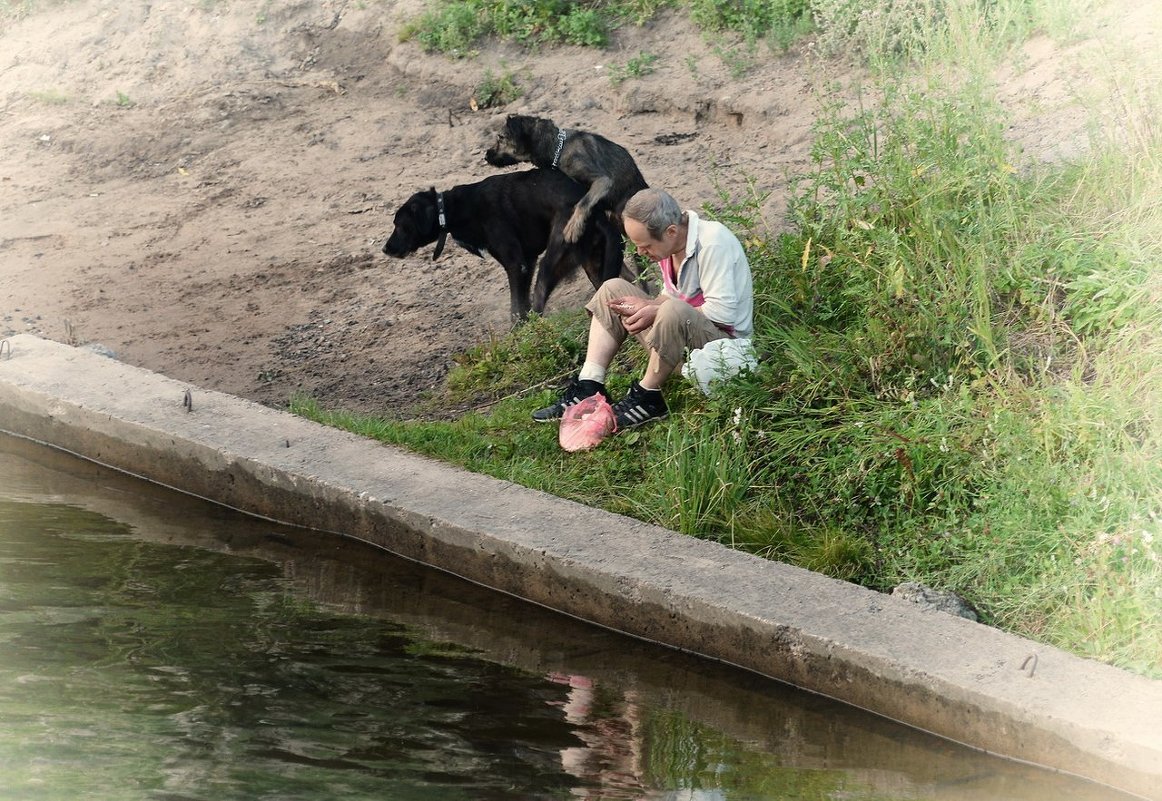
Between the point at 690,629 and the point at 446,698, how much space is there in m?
0.91

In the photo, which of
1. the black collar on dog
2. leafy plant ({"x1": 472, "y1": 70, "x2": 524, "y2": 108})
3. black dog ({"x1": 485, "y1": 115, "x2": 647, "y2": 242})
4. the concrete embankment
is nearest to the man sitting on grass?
the concrete embankment

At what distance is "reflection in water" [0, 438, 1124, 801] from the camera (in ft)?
13.2

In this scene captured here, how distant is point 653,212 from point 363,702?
2550 mm

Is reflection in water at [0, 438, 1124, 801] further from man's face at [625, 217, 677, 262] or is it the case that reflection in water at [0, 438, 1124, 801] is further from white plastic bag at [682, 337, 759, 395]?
man's face at [625, 217, 677, 262]

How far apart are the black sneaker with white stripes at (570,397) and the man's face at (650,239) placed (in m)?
0.69

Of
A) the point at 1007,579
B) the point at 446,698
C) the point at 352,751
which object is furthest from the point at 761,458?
the point at 352,751

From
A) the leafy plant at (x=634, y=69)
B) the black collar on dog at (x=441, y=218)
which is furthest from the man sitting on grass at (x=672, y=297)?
the leafy plant at (x=634, y=69)

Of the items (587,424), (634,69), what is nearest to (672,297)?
(587,424)

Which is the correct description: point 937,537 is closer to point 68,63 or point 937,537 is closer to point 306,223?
point 306,223

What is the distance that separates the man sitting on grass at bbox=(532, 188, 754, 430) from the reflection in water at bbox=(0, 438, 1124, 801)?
4.43 ft

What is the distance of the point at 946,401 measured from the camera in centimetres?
578

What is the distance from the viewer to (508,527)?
5527mm

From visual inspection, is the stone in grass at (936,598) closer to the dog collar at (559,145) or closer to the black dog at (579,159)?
the black dog at (579,159)

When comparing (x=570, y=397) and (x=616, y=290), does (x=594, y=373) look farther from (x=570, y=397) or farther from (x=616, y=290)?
→ (x=616, y=290)
